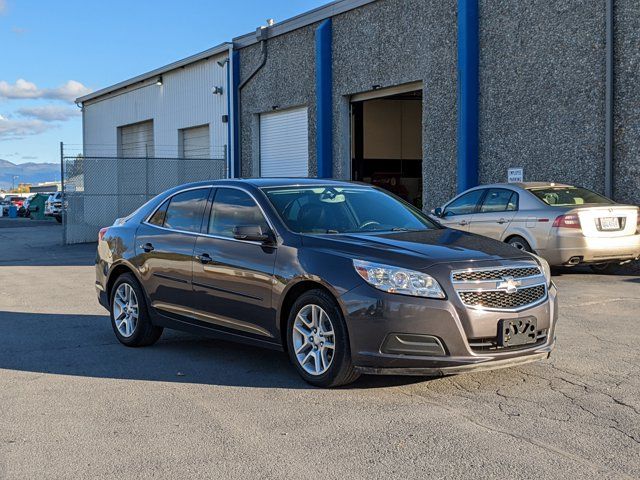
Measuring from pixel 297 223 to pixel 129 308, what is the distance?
2.32 meters

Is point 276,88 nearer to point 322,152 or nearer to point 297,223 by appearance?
point 322,152

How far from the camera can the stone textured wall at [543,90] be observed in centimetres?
1517

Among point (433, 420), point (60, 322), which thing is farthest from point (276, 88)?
point (433, 420)

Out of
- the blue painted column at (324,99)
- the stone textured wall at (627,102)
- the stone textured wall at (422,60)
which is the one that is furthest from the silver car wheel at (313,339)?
the blue painted column at (324,99)

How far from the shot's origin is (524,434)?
4.71 m

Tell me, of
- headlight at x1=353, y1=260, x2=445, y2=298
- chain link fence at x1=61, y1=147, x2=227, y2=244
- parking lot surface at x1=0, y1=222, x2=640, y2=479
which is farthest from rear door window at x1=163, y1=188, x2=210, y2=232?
chain link fence at x1=61, y1=147, x2=227, y2=244

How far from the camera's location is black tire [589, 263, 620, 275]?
13461mm

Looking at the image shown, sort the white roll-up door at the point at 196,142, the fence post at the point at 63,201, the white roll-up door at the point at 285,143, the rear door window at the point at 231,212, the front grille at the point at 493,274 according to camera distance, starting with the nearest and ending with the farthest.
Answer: the front grille at the point at 493,274 < the rear door window at the point at 231,212 < the fence post at the point at 63,201 < the white roll-up door at the point at 285,143 < the white roll-up door at the point at 196,142

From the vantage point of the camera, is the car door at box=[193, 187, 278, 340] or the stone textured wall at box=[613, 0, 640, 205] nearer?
the car door at box=[193, 187, 278, 340]

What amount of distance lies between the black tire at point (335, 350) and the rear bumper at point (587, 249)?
7194mm

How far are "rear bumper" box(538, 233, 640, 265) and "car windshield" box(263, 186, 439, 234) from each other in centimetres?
549

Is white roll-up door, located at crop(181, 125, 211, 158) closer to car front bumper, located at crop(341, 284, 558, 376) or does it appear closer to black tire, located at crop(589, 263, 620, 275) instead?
black tire, located at crop(589, 263, 620, 275)

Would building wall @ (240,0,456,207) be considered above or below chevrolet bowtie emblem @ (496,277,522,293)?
above

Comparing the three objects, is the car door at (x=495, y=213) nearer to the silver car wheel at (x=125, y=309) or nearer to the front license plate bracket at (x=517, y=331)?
the silver car wheel at (x=125, y=309)
